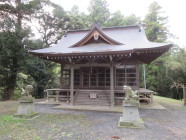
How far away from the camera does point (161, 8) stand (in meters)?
20.3

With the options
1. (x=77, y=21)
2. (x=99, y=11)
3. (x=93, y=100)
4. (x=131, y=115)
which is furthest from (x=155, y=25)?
(x=131, y=115)

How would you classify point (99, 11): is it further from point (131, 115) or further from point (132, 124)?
point (132, 124)

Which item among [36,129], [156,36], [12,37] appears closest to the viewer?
[36,129]

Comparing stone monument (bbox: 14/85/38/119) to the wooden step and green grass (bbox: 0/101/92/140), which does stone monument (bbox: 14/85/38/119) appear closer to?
green grass (bbox: 0/101/92/140)

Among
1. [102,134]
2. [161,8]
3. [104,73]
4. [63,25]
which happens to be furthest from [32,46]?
[161,8]

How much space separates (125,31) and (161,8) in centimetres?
1318

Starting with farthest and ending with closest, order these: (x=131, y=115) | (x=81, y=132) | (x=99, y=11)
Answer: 1. (x=99, y=11)
2. (x=131, y=115)
3. (x=81, y=132)

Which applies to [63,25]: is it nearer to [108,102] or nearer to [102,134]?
[108,102]

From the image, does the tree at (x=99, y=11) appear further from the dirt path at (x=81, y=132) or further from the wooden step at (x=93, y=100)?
the dirt path at (x=81, y=132)

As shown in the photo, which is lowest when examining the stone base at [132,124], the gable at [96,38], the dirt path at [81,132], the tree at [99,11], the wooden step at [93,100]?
the dirt path at [81,132]

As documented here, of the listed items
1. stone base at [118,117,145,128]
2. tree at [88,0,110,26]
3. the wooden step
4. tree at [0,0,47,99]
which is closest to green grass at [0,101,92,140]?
stone base at [118,117,145,128]

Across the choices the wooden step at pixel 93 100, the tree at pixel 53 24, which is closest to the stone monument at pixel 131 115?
the wooden step at pixel 93 100

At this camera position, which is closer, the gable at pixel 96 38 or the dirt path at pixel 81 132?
the dirt path at pixel 81 132

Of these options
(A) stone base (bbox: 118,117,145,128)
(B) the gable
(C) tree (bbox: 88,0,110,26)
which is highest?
(C) tree (bbox: 88,0,110,26)
